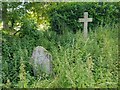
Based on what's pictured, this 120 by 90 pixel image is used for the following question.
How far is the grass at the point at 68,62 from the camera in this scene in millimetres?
2703

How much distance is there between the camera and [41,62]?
3285 millimetres

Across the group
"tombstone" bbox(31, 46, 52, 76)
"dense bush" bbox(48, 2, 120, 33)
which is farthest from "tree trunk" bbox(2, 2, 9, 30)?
"tombstone" bbox(31, 46, 52, 76)

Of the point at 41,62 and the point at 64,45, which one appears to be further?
the point at 64,45

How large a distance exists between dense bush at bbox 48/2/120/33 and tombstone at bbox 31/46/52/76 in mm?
1548

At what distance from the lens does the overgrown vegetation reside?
2760 mm

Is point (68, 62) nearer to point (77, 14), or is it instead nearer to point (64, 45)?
point (64, 45)

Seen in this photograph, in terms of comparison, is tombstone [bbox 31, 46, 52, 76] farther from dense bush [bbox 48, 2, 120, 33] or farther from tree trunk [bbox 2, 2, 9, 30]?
dense bush [bbox 48, 2, 120, 33]

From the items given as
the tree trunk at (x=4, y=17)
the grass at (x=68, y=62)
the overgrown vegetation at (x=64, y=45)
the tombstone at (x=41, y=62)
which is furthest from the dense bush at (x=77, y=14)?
the tombstone at (x=41, y=62)

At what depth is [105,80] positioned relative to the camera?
2795 mm

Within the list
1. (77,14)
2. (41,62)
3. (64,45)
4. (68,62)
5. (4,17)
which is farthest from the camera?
(77,14)

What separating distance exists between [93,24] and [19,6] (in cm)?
129

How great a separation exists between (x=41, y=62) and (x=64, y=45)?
82 centimetres

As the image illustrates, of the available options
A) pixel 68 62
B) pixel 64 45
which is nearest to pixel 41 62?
pixel 68 62

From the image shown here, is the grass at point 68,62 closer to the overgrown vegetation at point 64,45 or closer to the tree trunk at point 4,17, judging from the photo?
the overgrown vegetation at point 64,45
